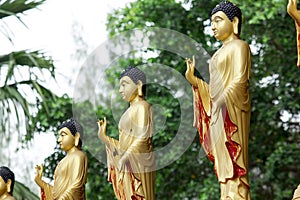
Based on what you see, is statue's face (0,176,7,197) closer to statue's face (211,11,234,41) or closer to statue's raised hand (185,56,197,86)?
statue's raised hand (185,56,197,86)

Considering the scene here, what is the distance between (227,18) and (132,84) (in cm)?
141

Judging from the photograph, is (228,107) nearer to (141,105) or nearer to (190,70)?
(190,70)

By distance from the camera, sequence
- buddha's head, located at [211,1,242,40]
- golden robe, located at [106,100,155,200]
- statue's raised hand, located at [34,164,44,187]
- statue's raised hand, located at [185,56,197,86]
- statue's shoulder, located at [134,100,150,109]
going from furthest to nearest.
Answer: statue's raised hand, located at [34,164,44,187]
statue's shoulder, located at [134,100,150,109]
golden robe, located at [106,100,155,200]
buddha's head, located at [211,1,242,40]
statue's raised hand, located at [185,56,197,86]

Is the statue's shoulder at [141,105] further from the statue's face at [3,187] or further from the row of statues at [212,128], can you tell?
the statue's face at [3,187]

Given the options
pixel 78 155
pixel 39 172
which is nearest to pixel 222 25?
pixel 78 155

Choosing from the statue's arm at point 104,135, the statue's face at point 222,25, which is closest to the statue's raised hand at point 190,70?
the statue's face at point 222,25

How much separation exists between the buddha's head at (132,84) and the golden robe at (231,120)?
47.4 inches

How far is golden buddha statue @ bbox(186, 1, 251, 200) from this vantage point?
21.6 feet

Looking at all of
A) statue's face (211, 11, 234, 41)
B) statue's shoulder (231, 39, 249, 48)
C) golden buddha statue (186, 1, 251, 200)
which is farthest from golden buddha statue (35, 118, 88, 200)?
statue's shoulder (231, 39, 249, 48)

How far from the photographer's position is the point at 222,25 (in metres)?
6.94

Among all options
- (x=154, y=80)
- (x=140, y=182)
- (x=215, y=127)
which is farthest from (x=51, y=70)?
(x=215, y=127)

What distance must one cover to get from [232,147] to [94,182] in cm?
633

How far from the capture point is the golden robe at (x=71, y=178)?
26.2 ft

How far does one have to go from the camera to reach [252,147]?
12.2 meters
